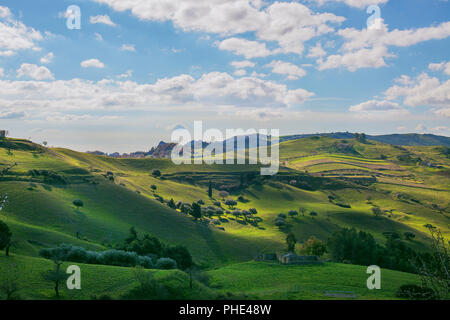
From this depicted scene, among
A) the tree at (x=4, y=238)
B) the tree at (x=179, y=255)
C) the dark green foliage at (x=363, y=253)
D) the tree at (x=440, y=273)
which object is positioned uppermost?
the tree at (x=440, y=273)

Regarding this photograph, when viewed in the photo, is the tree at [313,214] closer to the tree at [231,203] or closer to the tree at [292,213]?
the tree at [292,213]

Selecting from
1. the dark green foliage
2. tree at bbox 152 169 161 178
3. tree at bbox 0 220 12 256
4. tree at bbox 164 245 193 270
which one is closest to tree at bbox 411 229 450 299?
tree at bbox 164 245 193 270

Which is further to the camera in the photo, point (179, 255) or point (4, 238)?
point (179, 255)

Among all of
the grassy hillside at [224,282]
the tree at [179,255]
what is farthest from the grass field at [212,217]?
the tree at [179,255]

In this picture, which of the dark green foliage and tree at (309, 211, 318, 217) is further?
tree at (309, 211, 318, 217)

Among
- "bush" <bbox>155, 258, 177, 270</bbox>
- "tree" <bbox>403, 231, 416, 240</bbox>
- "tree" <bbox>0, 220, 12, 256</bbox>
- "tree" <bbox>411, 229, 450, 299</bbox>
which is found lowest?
"tree" <bbox>403, 231, 416, 240</bbox>

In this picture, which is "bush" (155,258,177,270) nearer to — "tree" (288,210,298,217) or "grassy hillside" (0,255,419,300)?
"grassy hillside" (0,255,419,300)

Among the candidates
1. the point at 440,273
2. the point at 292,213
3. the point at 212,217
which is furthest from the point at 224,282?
the point at 292,213

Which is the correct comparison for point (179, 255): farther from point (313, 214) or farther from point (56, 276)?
point (313, 214)

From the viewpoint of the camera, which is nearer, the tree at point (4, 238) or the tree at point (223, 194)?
the tree at point (4, 238)
